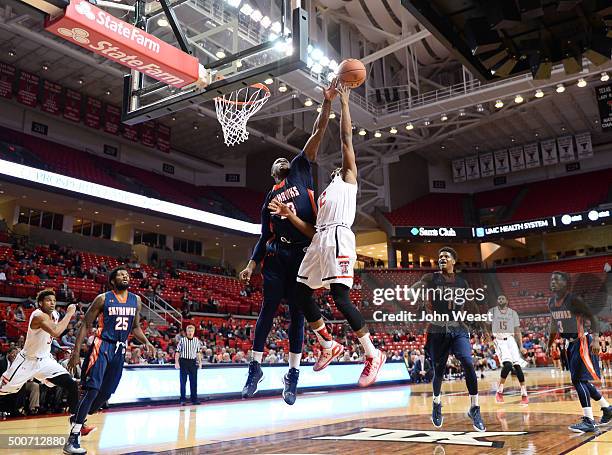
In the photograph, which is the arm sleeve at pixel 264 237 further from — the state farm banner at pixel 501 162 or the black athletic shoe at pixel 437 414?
the state farm banner at pixel 501 162

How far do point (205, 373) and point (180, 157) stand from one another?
64.4ft

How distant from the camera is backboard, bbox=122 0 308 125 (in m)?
6.01

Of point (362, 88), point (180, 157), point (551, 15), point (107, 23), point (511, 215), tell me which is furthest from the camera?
point (511, 215)

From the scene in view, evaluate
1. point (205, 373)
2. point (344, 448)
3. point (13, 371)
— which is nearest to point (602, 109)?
point (205, 373)

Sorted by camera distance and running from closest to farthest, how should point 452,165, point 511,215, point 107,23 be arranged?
point 107,23
point 511,215
point 452,165

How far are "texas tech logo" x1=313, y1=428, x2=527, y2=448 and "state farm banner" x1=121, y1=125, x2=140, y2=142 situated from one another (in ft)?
71.3

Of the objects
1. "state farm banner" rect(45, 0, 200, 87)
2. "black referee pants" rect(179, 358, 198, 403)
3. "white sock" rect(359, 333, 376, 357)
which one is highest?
"state farm banner" rect(45, 0, 200, 87)

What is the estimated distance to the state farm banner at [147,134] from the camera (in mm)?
25828

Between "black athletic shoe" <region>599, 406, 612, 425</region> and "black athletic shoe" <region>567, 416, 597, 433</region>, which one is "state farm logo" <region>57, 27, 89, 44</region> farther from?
"black athletic shoe" <region>599, 406, 612, 425</region>

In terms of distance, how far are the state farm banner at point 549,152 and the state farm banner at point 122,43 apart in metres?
28.8

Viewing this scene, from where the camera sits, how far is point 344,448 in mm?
5625

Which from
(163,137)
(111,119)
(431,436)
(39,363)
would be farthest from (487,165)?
(39,363)

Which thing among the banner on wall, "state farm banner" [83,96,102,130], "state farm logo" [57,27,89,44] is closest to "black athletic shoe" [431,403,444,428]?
"state farm logo" [57,27,89,44]

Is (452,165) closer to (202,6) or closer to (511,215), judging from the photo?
(511,215)
